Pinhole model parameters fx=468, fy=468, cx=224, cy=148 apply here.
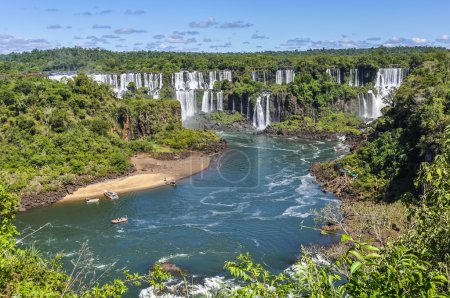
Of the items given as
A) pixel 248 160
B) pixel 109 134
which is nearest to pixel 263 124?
pixel 248 160

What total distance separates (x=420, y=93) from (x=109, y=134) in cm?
3737

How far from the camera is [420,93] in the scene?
47.6 metres

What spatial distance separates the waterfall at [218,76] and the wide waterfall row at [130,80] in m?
10.1

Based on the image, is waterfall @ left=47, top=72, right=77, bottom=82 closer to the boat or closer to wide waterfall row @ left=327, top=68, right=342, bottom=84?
the boat

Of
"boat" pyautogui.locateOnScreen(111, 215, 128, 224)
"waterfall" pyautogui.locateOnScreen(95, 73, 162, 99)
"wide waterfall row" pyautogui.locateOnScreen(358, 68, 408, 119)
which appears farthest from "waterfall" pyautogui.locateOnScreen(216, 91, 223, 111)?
"boat" pyautogui.locateOnScreen(111, 215, 128, 224)

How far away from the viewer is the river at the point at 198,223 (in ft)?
101

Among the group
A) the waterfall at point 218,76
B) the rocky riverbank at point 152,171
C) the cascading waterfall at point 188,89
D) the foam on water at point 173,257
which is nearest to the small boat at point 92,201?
the rocky riverbank at point 152,171

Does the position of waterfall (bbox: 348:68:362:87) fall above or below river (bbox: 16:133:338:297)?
above

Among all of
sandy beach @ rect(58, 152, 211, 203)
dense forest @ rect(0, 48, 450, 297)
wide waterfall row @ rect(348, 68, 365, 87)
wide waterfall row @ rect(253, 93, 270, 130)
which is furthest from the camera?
wide waterfall row @ rect(348, 68, 365, 87)

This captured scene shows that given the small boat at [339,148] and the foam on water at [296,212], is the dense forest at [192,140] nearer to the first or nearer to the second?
the foam on water at [296,212]

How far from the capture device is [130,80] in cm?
8350

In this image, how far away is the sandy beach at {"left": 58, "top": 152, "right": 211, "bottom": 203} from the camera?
154 ft

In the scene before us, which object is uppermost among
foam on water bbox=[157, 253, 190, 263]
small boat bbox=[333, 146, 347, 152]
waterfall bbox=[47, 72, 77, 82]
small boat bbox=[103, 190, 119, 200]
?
waterfall bbox=[47, 72, 77, 82]

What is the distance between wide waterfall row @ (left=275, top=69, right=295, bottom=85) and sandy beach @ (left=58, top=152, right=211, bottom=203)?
35.5 m
